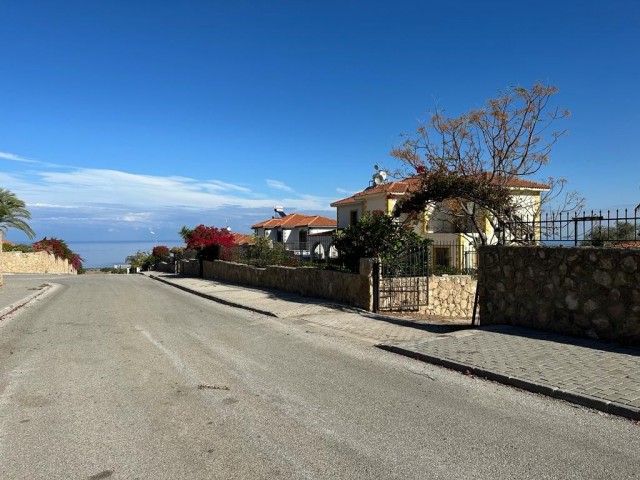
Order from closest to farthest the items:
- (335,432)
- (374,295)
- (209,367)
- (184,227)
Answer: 1. (335,432)
2. (209,367)
3. (374,295)
4. (184,227)

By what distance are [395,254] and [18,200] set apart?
29.3 metres

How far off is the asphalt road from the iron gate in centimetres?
468

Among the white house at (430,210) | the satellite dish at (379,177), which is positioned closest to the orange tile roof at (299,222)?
the white house at (430,210)

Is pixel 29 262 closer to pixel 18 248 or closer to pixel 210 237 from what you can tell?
pixel 18 248

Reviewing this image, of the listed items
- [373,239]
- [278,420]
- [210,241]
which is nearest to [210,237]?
[210,241]

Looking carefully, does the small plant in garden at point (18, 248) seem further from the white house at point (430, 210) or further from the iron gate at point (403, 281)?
the iron gate at point (403, 281)

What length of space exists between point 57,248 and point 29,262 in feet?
26.4

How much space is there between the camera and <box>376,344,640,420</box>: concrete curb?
194 inches

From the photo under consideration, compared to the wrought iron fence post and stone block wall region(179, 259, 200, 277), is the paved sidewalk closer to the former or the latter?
the wrought iron fence post

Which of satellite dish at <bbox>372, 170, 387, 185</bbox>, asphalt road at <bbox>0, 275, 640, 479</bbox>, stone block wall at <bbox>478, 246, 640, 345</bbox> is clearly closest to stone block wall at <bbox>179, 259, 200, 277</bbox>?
satellite dish at <bbox>372, 170, 387, 185</bbox>

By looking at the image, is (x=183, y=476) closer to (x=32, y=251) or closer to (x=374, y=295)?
(x=374, y=295)

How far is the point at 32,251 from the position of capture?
41.5 m

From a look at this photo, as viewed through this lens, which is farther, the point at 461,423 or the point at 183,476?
the point at 461,423

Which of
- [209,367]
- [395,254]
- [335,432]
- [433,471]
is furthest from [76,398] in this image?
[395,254]
